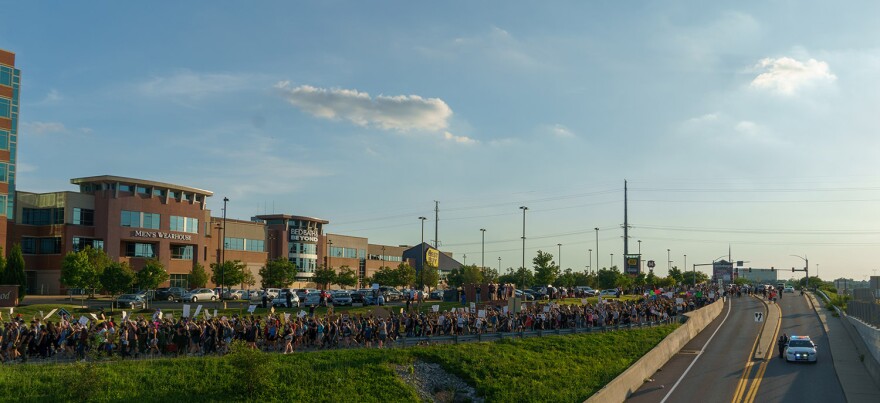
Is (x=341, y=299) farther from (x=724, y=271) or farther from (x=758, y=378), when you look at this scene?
(x=724, y=271)

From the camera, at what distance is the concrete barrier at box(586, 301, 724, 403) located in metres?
29.0

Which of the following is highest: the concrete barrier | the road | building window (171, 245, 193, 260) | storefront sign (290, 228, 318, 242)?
storefront sign (290, 228, 318, 242)

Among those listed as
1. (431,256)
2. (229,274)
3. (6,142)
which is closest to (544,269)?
(431,256)

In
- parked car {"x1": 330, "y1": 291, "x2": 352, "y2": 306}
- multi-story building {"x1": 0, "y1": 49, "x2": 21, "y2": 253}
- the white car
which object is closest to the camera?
the white car

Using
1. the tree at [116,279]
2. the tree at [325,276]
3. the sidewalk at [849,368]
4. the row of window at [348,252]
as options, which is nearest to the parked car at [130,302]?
the tree at [116,279]

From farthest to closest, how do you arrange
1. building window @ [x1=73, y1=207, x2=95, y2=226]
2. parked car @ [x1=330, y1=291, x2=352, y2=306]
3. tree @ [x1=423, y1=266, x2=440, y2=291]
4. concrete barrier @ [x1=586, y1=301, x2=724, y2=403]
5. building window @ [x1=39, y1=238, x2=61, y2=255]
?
tree @ [x1=423, y1=266, x2=440, y2=291], building window @ [x1=73, y1=207, x2=95, y2=226], building window @ [x1=39, y1=238, x2=61, y2=255], parked car @ [x1=330, y1=291, x2=352, y2=306], concrete barrier @ [x1=586, y1=301, x2=724, y2=403]

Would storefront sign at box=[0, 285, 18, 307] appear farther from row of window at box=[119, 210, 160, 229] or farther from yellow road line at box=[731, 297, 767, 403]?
yellow road line at box=[731, 297, 767, 403]

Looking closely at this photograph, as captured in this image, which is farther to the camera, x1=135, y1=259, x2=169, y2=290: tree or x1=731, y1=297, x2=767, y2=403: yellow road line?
x1=135, y1=259, x2=169, y2=290: tree

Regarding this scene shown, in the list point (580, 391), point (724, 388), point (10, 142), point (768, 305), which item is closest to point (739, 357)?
point (724, 388)

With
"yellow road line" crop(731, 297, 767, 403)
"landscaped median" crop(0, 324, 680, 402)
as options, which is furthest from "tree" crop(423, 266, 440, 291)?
"landscaped median" crop(0, 324, 680, 402)

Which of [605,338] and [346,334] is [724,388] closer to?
[605,338]

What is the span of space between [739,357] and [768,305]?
40.5 metres

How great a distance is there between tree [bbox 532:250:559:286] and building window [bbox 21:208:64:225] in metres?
53.9

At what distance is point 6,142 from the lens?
66750 millimetres
